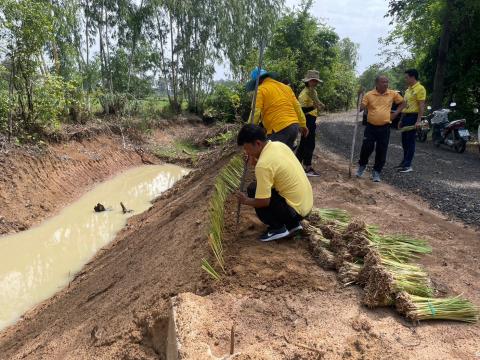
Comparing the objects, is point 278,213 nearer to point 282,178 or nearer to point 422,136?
point 282,178

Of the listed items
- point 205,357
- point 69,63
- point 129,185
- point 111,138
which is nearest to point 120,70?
point 69,63

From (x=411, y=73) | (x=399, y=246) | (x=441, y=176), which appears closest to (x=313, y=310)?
(x=399, y=246)

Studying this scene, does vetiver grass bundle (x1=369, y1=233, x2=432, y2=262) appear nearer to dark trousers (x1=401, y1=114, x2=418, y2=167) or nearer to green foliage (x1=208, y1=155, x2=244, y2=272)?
green foliage (x1=208, y1=155, x2=244, y2=272)

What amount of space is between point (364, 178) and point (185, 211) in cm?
292

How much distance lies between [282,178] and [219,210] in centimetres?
69

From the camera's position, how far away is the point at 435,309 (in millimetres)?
2686

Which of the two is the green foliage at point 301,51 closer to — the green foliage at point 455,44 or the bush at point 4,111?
the green foliage at point 455,44

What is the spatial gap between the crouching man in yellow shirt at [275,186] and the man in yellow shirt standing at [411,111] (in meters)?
3.93

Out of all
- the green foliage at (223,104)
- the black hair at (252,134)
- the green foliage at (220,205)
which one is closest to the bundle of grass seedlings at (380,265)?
the green foliage at (220,205)

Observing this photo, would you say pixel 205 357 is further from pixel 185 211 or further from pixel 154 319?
pixel 185 211

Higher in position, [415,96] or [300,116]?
[415,96]

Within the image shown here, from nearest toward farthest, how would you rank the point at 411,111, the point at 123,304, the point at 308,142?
the point at 123,304
the point at 308,142
the point at 411,111

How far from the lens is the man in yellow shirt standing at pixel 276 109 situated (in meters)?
4.89

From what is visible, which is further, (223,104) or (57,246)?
(223,104)
